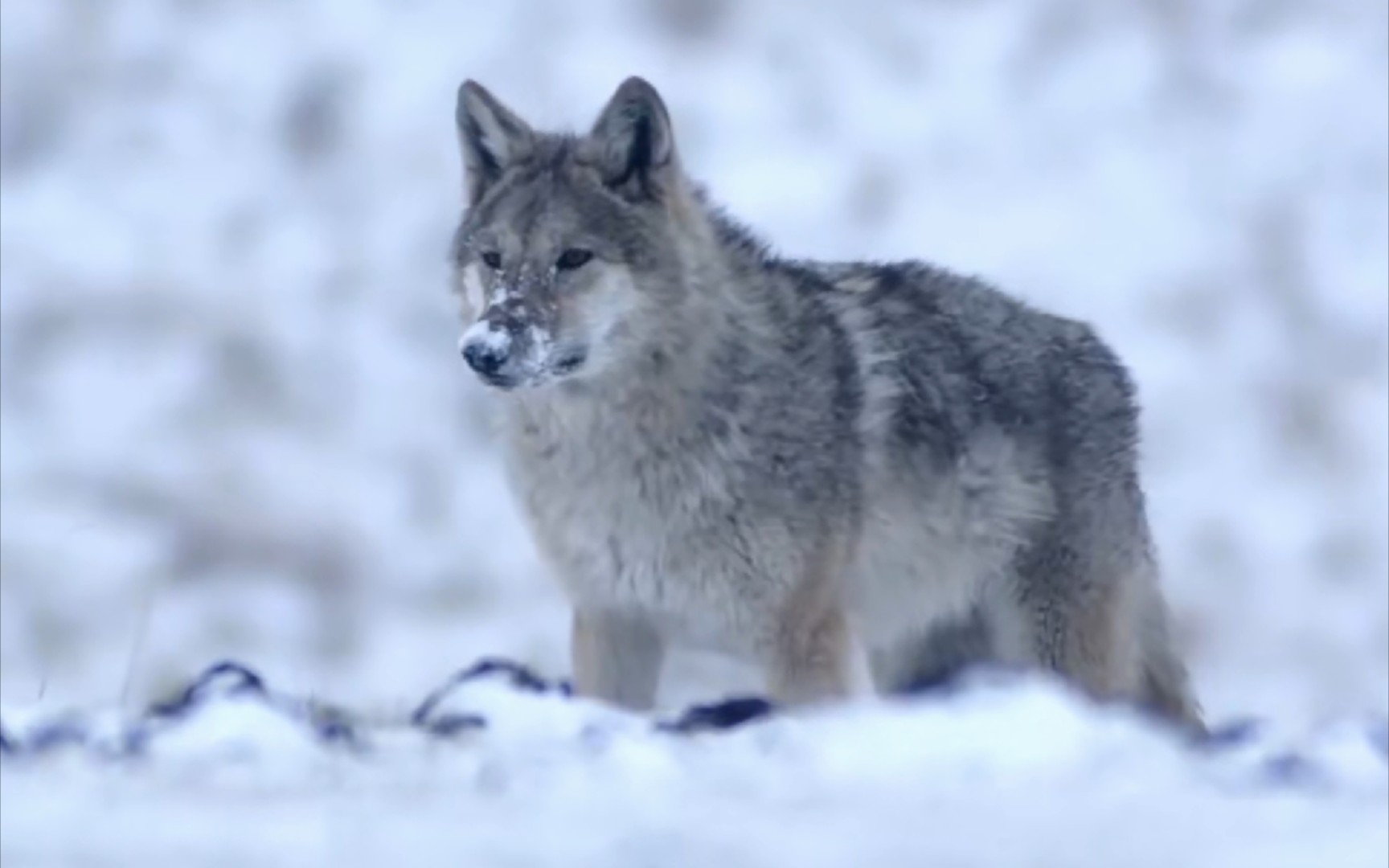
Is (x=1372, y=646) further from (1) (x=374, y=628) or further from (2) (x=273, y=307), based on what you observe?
(2) (x=273, y=307)

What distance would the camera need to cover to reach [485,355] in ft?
20.2

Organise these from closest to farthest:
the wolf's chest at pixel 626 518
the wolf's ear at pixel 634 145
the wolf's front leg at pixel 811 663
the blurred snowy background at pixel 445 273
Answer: the wolf's front leg at pixel 811 663
the wolf's chest at pixel 626 518
the wolf's ear at pixel 634 145
the blurred snowy background at pixel 445 273

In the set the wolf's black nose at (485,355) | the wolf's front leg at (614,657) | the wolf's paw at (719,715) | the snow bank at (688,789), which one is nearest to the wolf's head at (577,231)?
the wolf's black nose at (485,355)

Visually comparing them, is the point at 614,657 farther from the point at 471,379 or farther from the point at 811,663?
the point at 471,379

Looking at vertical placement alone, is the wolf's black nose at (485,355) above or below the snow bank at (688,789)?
above

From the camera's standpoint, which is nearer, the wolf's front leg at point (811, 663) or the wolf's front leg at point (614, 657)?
A: the wolf's front leg at point (811, 663)

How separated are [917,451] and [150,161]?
586cm

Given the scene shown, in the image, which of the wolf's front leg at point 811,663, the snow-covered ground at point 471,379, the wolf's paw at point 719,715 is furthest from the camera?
the wolf's front leg at point 811,663

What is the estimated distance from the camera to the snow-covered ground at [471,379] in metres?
5.20

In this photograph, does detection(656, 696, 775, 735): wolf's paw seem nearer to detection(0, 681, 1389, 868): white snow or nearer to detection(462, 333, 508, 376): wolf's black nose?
detection(0, 681, 1389, 868): white snow

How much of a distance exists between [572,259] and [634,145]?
0.40 meters

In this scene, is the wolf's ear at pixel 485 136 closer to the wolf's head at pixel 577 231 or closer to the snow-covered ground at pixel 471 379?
the wolf's head at pixel 577 231

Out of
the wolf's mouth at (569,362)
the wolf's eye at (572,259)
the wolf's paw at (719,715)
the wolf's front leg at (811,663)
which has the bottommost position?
the wolf's paw at (719,715)

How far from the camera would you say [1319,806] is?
4.93m
